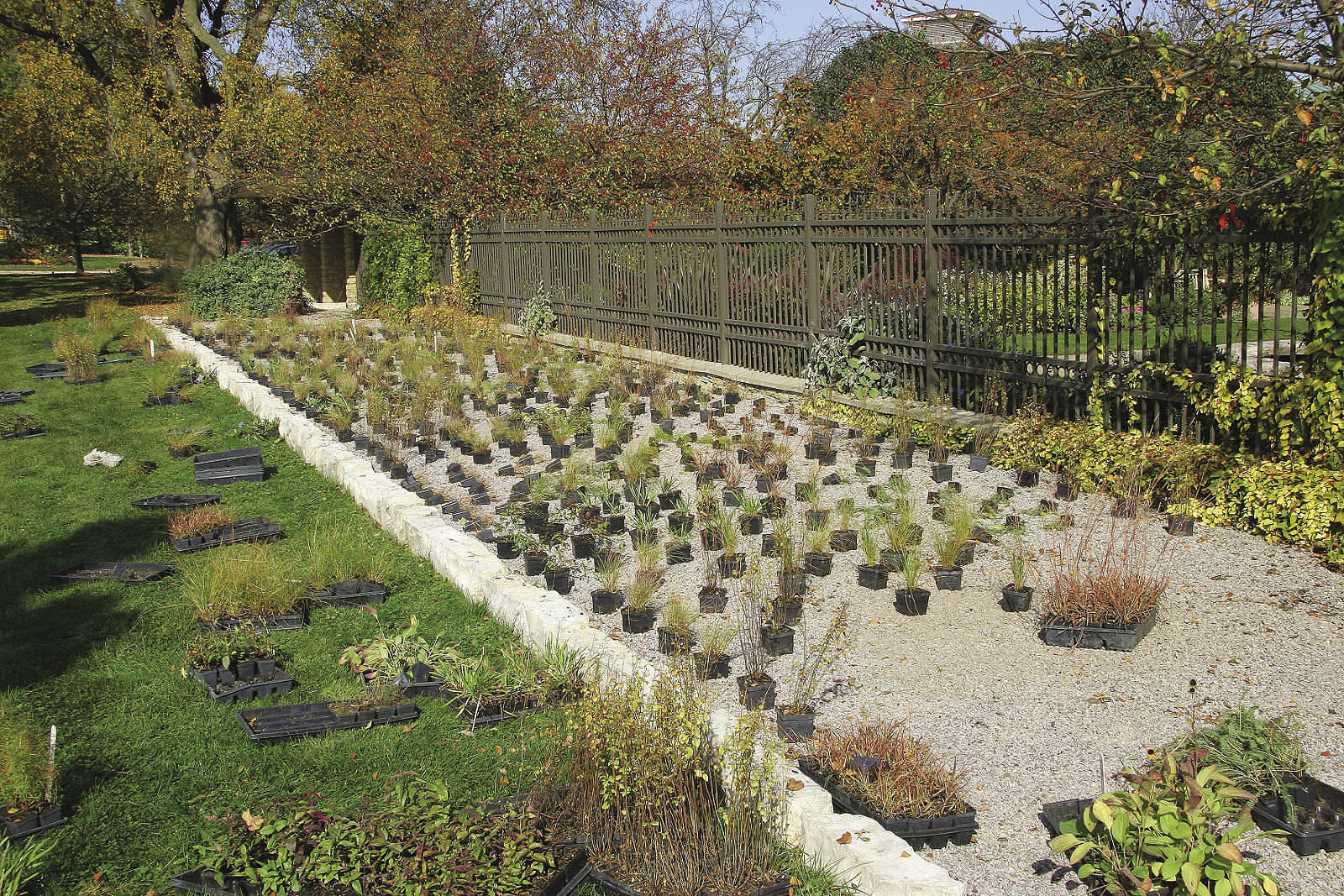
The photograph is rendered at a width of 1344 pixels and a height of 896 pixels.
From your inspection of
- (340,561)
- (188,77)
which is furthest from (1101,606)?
(188,77)

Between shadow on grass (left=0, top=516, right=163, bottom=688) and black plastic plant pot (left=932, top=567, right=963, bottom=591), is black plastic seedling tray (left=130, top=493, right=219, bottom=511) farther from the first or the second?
black plastic plant pot (left=932, top=567, right=963, bottom=591)

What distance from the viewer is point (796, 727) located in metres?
3.99

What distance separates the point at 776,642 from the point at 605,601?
101cm

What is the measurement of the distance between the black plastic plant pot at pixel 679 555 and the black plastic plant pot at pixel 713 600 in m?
0.64

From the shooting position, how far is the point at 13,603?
5.80 meters

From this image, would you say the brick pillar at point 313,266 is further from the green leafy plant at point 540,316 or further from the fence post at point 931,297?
the fence post at point 931,297

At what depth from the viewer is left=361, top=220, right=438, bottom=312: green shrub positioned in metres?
19.4

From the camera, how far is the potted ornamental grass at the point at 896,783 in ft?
10.8

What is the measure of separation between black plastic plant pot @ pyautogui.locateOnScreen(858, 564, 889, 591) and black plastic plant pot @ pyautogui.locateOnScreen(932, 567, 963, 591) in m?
0.27

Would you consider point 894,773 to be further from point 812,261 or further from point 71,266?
point 71,266

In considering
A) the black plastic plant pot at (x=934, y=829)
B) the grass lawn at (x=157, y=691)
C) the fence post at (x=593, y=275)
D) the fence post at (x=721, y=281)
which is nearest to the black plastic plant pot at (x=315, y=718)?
the grass lawn at (x=157, y=691)

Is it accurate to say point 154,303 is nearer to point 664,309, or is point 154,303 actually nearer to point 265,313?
point 265,313

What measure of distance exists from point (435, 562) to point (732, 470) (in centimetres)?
219

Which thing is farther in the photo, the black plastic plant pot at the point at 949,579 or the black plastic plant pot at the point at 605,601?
the black plastic plant pot at the point at 949,579
